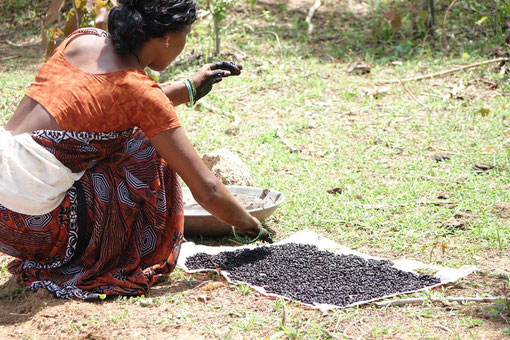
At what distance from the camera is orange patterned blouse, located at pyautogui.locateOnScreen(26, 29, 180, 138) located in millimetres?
2916

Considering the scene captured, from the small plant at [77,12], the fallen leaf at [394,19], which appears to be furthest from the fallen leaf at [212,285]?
the fallen leaf at [394,19]

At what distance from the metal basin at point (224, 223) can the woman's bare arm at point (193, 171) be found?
28.3 inches

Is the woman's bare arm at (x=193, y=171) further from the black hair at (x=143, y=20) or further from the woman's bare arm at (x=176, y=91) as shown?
the woman's bare arm at (x=176, y=91)

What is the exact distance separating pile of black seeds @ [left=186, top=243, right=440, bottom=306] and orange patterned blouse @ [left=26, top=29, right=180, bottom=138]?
845mm

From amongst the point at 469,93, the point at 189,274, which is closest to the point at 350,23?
the point at 469,93

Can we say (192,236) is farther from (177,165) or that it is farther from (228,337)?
(228,337)

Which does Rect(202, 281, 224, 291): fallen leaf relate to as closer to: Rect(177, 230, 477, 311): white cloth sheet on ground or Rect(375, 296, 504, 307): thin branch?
Rect(177, 230, 477, 311): white cloth sheet on ground

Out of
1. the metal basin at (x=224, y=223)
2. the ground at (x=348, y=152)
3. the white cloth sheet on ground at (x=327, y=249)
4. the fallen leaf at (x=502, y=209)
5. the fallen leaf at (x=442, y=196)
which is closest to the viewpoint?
the ground at (x=348, y=152)

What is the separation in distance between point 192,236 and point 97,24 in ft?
4.92

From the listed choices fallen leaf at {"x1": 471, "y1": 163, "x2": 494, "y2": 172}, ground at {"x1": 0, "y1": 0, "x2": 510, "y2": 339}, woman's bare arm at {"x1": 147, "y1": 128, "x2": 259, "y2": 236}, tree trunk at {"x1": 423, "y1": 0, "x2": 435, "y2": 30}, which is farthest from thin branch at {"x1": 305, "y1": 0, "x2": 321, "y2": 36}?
woman's bare arm at {"x1": 147, "y1": 128, "x2": 259, "y2": 236}

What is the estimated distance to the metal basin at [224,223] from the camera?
396cm

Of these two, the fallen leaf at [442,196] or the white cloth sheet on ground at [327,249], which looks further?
the fallen leaf at [442,196]

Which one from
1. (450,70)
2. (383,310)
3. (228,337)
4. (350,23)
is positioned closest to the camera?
(228,337)

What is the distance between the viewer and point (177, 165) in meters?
2.98
